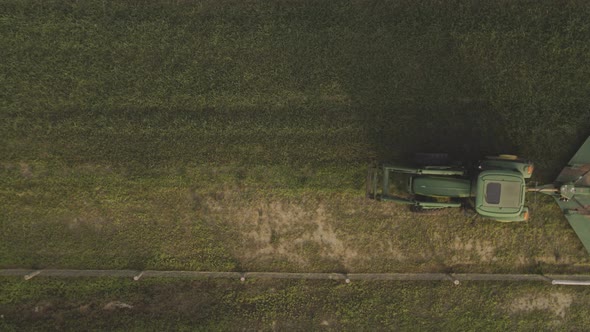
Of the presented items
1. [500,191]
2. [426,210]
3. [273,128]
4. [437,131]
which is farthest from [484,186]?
[273,128]

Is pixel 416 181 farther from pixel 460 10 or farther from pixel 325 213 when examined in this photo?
pixel 460 10

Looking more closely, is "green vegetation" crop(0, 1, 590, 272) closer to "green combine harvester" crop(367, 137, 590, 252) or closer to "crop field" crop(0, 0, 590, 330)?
"crop field" crop(0, 0, 590, 330)

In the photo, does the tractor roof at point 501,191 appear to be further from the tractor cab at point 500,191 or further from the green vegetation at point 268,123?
the green vegetation at point 268,123

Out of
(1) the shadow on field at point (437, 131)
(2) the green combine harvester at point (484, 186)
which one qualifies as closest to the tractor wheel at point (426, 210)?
(2) the green combine harvester at point (484, 186)

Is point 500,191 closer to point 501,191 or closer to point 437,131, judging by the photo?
point 501,191

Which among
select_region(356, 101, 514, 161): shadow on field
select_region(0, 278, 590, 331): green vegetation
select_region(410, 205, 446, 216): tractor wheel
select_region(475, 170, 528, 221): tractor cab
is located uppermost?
select_region(356, 101, 514, 161): shadow on field

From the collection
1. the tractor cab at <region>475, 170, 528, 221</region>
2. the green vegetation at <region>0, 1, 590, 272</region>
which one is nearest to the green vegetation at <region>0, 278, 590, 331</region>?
the green vegetation at <region>0, 1, 590, 272</region>
